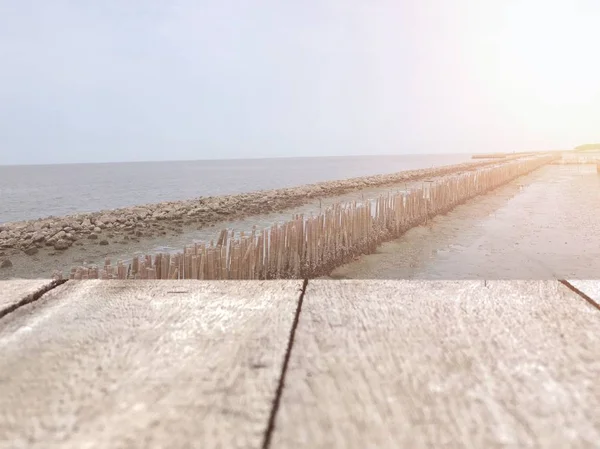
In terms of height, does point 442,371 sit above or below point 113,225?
above

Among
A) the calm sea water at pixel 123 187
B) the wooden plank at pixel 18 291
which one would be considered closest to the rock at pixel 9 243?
the wooden plank at pixel 18 291

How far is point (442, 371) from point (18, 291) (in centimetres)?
119

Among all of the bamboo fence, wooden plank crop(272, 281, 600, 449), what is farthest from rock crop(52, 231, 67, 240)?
wooden plank crop(272, 281, 600, 449)

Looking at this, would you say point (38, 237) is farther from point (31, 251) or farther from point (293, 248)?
point (293, 248)

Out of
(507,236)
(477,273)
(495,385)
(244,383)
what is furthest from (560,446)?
(507,236)

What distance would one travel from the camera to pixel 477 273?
6297mm

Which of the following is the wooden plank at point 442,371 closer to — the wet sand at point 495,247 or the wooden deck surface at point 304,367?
the wooden deck surface at point 304,367

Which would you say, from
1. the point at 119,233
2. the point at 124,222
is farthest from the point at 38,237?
the point at 124,222

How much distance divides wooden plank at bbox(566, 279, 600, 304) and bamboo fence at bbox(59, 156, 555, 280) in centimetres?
288

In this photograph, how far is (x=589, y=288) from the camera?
A: 1.35 metres

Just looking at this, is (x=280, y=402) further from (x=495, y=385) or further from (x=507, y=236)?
(x=507, y=236)

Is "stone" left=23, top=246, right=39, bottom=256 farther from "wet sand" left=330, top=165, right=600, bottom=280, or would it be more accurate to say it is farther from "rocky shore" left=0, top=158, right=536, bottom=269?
"wet sand" left=330, top=165, right=600, bottom=280

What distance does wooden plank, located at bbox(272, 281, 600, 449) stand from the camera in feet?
2.33

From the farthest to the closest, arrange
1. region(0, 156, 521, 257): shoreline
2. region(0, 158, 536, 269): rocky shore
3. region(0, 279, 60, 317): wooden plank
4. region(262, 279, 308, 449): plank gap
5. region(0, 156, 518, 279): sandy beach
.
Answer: region(0, 156, 521, 257): shoreline → region(0, 158, 536, 269): rocky shore → region(0, 156, 518, 279): sandy beach → region(0, 279, 60, 317): wooden plank → region(262, 279, 308, 449): plank gap
